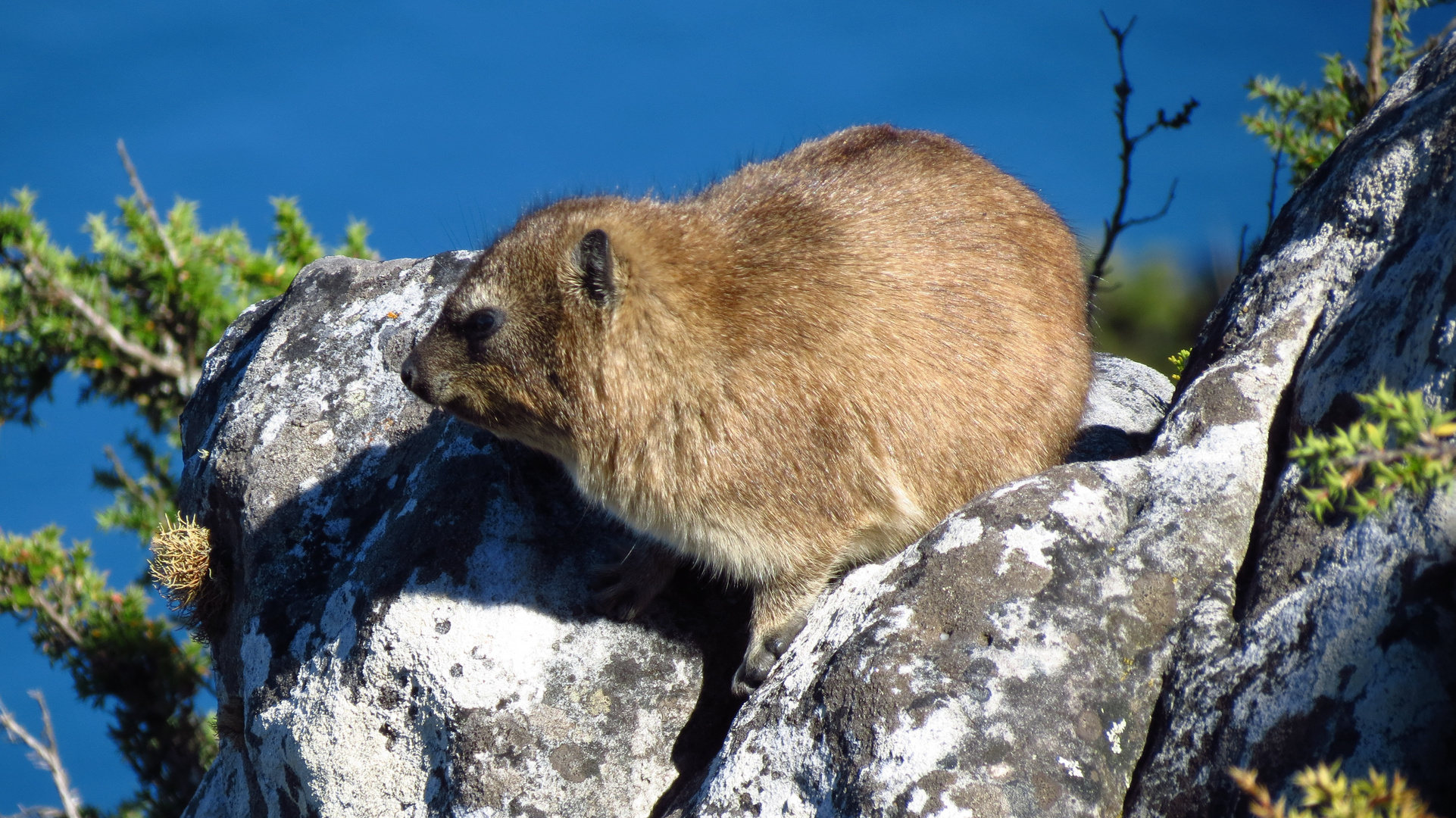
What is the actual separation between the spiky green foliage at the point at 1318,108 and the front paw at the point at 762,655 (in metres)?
3.46

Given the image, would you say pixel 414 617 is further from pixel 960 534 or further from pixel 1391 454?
pixel 1391 454

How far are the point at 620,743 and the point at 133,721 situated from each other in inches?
143

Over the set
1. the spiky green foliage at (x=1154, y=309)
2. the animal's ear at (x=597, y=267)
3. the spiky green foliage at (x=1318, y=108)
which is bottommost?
the animal's ear at (x=597, y=267)

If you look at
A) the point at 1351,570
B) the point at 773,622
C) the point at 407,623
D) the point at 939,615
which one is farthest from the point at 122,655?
the point at 1351,570

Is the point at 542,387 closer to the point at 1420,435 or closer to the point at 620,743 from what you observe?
the point at 620,743

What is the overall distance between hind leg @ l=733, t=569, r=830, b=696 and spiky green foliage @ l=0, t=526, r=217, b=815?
3.65 metres

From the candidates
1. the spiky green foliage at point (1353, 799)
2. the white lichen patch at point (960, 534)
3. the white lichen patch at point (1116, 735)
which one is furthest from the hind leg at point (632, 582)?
the spiky green foliage at point (1353, 799)

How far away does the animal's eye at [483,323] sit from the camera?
13.0 feet

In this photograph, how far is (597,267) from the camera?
3.76m

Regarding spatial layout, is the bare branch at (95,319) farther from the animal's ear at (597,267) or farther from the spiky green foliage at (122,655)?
the animal's ear at (597,267)

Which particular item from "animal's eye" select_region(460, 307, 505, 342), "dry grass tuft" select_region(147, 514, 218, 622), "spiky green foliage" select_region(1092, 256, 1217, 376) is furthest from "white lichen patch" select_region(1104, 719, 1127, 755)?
"spiky green foliage" select_region(1092, 256, 1217, 376)

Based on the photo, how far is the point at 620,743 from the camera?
3.64 meters

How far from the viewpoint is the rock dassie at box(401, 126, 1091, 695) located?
378 cm

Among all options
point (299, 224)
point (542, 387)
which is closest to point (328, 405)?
point (542, 387)
